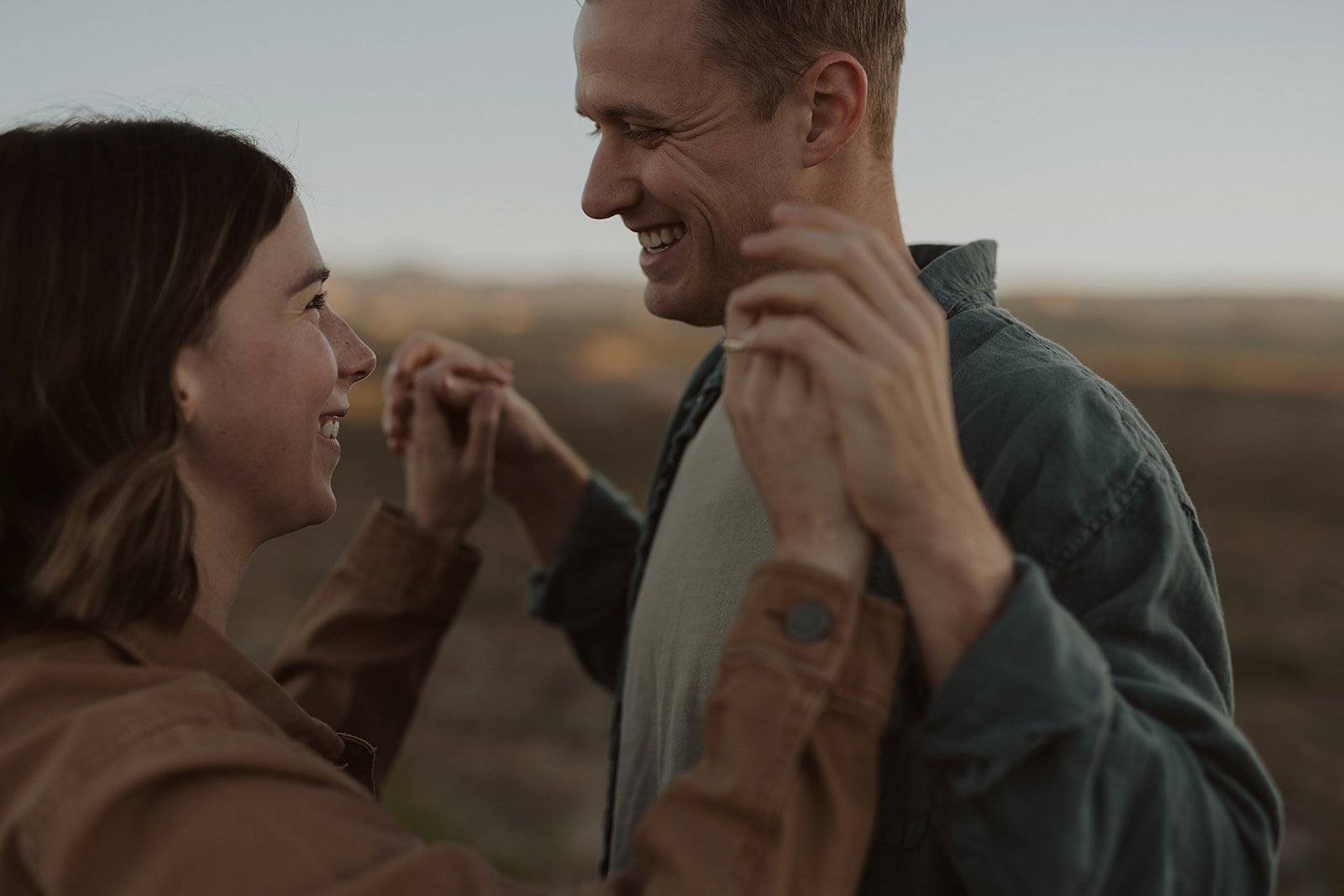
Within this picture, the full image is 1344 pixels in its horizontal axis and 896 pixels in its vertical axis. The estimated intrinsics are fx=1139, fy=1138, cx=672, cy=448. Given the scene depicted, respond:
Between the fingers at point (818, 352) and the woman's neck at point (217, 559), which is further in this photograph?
the woman's neck at point (217, 559)

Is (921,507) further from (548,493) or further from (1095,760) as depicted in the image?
(548,493)

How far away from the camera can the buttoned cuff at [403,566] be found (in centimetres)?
265

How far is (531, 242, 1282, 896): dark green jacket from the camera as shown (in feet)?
4.35

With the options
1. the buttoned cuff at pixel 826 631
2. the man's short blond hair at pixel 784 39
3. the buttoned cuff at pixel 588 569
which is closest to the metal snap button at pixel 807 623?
the buttoned cuff at pixel 826 631

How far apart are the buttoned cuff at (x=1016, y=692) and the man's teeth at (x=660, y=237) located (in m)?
1.20

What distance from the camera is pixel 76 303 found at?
66.1 inches

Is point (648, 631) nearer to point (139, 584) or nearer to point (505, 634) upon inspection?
point (139, 584)

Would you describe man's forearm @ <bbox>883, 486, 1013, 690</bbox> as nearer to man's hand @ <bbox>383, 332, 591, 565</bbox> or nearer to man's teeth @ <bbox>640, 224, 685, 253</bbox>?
man's teeth @ <bbox>640, 224, 685, 253</bbox>

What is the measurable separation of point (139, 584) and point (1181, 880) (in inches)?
57.4

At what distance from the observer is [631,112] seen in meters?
2.24

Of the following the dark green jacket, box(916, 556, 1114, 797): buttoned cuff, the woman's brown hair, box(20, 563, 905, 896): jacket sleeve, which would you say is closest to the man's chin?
the dark green jacket

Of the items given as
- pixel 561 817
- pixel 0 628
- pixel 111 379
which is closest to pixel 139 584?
pixel 0 628

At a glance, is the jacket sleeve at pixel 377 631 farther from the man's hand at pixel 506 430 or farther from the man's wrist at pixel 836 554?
the man's wrist at pixel 836 554

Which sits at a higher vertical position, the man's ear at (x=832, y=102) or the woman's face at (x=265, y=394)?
the man's ear at (x=832, y=102)
